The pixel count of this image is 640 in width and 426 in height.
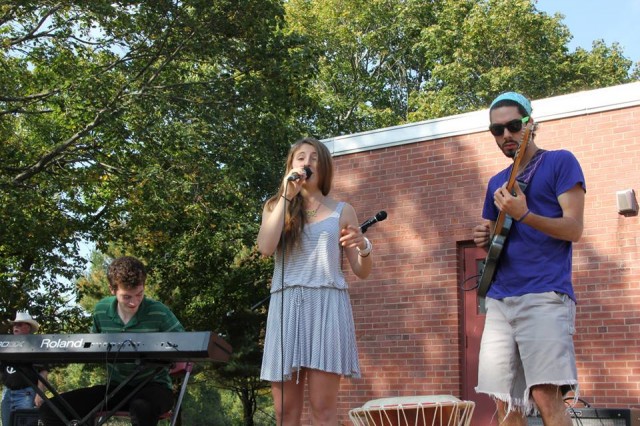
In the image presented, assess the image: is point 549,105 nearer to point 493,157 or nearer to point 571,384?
point 493,157

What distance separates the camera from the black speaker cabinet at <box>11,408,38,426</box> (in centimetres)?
661

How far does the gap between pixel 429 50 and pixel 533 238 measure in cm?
2560

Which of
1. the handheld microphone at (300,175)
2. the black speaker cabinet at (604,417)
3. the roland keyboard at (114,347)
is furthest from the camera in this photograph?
the black speaker cabinet at (604,417)

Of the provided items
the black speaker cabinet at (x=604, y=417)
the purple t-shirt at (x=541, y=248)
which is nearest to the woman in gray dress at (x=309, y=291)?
the purple t-shirt at (x=541, y=248)

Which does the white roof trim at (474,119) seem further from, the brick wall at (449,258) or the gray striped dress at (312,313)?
the gray striped dress at (312,313)

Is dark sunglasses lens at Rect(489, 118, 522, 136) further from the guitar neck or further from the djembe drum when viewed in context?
the djembe drum

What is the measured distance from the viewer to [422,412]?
380 cm

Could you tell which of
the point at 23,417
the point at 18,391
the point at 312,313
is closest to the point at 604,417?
the point at 312,313

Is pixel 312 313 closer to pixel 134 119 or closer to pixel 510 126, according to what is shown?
pixel 510 126

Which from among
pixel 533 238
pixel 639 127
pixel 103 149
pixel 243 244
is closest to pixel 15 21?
pixel 103 149

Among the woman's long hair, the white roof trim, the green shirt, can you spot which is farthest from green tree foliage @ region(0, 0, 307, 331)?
the woman's long hair

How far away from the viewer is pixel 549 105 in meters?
9.28

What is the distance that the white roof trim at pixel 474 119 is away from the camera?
29.2 feet

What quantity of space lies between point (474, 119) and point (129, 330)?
5.89 meters
